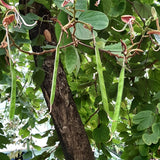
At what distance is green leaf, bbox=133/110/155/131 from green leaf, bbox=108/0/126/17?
32cm

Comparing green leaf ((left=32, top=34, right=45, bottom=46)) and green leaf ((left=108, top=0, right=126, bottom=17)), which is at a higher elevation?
green leaf ((left=108, top=0, right=126, bottom=17))

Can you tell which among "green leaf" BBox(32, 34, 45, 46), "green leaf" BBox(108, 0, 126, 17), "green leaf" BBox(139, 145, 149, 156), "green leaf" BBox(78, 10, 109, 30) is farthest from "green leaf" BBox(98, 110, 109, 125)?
"green leaf" BBox(78, 10, 109, 30)

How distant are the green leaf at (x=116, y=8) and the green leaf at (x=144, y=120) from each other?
32 centimetres

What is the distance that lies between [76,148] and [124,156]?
7.1 inches

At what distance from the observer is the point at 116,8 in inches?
22.9

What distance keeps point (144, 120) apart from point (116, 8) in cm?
35

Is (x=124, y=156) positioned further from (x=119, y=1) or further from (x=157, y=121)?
(x=119, y=1)

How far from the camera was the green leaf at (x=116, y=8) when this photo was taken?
0.57 m

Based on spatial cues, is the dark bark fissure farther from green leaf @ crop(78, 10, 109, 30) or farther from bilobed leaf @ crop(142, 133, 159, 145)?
green leaf @ crop(78, 10, 109, 30)

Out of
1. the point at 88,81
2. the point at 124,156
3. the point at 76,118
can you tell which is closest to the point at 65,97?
the point at 76,118

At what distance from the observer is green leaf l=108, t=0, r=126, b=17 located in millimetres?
574

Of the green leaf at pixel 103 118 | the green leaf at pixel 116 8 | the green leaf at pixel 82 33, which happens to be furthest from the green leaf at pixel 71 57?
the green leaf at pixel 103 118

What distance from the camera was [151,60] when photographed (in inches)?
31.6

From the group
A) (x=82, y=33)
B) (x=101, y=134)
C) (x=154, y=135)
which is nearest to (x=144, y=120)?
(x=154, y=135)
